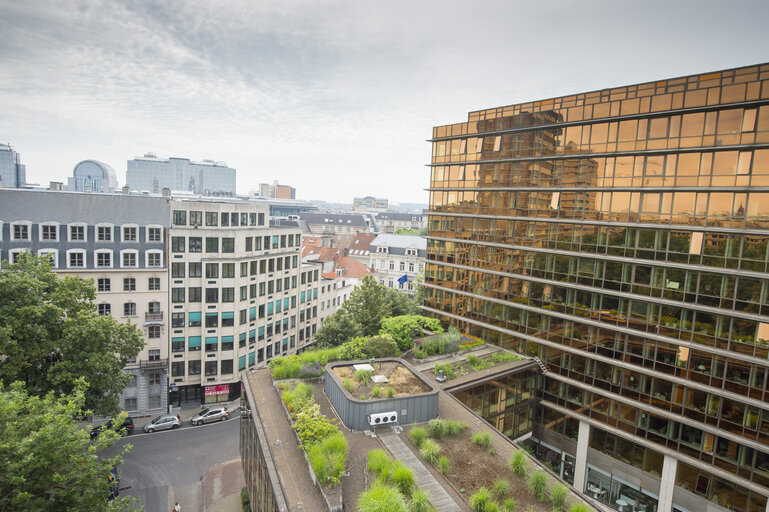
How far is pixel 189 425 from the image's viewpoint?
48.0 meters

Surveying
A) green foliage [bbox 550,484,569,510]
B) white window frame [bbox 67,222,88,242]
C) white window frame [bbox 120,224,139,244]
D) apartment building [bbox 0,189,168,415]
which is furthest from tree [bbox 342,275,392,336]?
white window frame [bbox 67,222,88,242]

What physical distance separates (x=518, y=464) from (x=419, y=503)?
651 centimetres

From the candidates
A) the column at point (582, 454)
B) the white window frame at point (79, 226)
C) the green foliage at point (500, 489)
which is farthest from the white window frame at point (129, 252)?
the column at point (582, 454)

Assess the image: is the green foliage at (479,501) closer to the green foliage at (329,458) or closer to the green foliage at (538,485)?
the green foliage at (538,485)

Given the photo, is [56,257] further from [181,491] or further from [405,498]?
[405,498]

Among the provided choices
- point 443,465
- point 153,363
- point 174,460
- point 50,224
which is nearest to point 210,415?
point 174,460

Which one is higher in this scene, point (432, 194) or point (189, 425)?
point (432, 194)

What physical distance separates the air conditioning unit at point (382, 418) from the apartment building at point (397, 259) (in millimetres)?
64813

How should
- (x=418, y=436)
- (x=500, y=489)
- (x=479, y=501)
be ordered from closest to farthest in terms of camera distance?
1. (x=479, y=501)
2. (x=500, y=489)
3. (x=418, y=436)

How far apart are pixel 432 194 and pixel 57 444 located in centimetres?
3796

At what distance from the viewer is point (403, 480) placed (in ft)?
61.5

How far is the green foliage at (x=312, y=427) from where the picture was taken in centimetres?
2212

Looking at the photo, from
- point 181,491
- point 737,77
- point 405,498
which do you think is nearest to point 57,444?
point 405,498

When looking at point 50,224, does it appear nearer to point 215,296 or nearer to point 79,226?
point 79,226
